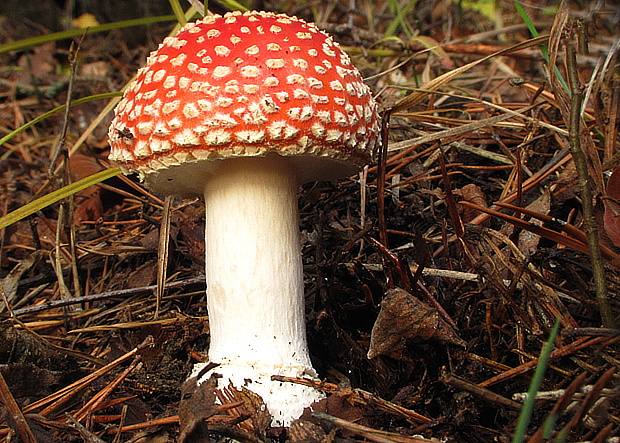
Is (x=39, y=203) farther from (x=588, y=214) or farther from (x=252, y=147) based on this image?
(x=588, y=214)

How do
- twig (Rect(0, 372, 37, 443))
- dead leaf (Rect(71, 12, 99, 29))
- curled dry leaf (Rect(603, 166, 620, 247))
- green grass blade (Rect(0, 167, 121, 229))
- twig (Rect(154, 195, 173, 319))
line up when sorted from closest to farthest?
twig (Rect(0, 372, 37, 443))
curled dry leaf (Rect(603, 166, 620, 247))
green grass blade (Rect(0, 167, 121, 229))
twig (Rect(154, 195, 173, 319))
dead leaf (Rect(71, 12, 99, 29))

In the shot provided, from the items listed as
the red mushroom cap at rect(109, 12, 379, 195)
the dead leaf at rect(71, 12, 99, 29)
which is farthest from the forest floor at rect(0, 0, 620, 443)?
the dead leaf at rect(71, 12, 99, 29)

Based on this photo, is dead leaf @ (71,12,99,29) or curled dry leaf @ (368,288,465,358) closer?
curled dry leaf @ (368,288,465,358)

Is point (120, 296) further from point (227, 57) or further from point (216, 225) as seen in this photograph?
point (227, 57)

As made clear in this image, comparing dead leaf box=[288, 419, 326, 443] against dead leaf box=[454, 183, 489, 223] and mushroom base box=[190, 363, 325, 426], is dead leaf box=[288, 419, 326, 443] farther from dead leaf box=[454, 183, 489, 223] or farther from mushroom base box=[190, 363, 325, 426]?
dead leaf box=[454, 183, 489, 223]

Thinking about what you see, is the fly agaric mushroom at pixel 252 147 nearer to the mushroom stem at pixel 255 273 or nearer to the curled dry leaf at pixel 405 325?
the mushroom stem at pixel 255 273

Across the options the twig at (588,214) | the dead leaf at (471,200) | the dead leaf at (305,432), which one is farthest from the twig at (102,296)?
the twig at (588,214)

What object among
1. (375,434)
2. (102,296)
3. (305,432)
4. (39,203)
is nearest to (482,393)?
(375,434)
